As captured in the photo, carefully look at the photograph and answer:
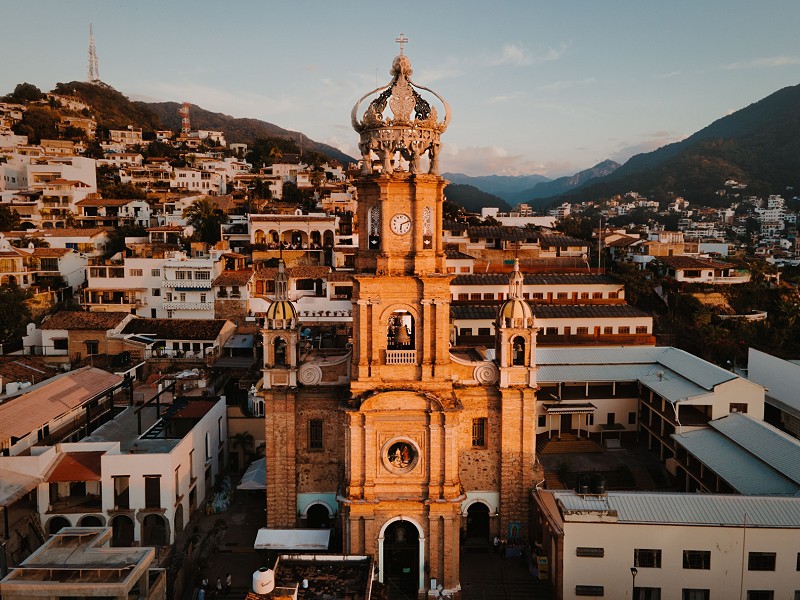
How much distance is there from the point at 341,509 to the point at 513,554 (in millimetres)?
8334

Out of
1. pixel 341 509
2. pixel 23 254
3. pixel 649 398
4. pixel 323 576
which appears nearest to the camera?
pixel 323 576

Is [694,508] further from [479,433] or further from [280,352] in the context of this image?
[280,352]

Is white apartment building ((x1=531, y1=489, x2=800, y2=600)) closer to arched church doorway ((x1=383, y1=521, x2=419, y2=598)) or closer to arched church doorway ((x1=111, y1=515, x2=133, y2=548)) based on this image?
arched church doorway ((x1=383, y1=521, x2=419, y2=598))

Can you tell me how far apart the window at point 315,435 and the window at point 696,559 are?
16.0m

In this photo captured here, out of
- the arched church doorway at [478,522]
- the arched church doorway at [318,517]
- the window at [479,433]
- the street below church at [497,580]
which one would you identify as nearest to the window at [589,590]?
the street below church at [497,580]

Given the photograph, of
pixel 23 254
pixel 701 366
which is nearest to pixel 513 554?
pixel 701 366

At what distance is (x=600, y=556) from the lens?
23641 millimetres

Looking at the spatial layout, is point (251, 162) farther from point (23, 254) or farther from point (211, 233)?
point (23, 254)

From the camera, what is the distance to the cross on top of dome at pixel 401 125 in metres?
25.3

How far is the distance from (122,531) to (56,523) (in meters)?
3.02

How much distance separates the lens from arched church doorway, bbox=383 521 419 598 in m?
26.0

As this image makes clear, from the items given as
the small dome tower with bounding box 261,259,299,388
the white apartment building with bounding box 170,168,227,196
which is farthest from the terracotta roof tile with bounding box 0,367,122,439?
the white apartment building with bounding box 170,168,227,196

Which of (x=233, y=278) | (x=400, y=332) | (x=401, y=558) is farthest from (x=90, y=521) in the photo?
(x=233, y=278)

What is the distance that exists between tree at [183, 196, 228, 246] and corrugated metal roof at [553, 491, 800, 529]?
59.1 metres
